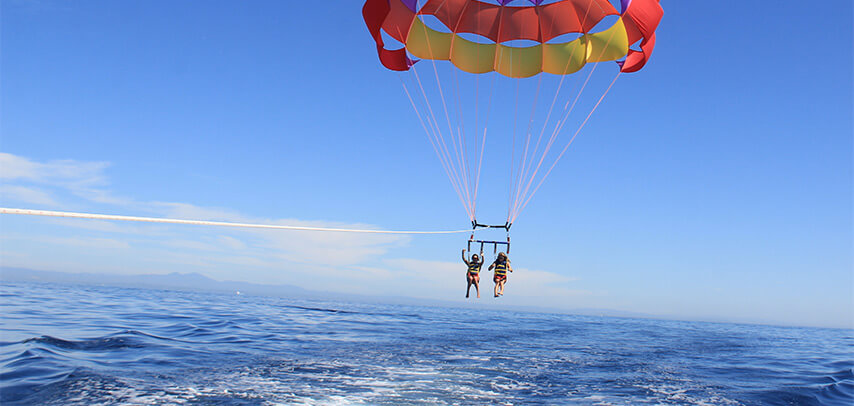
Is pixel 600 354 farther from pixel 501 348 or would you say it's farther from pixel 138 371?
pixel 138 371

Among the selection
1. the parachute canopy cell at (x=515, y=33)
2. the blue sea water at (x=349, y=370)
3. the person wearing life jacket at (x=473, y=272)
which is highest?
the parachute canopy cell at (x=515, y=33)

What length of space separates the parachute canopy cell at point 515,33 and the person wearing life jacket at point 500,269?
556 centimetres

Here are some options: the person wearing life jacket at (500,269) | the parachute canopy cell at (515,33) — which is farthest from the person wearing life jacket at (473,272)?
the parachute canopy cell at (515,33)

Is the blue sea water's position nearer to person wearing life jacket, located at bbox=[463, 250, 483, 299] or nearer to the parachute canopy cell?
person wearing life jacket, located at bbox=[463, 250, 483, 299]

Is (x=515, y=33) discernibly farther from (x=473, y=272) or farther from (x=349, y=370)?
(x=349, y=370)

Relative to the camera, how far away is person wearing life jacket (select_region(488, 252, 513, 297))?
1210 centimetres

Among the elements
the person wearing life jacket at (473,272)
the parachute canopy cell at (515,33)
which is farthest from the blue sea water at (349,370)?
the parachute canopy cell at (515,33)

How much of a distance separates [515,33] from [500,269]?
6469 millimetres

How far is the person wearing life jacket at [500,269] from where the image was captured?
476 inches

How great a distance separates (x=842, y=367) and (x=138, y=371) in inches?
779

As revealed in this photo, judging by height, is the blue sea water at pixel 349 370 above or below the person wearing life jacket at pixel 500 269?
below

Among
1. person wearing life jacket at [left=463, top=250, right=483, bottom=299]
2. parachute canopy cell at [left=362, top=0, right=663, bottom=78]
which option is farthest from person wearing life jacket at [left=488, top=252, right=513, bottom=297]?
parachute canopy cell at [left=362, top=0, right=663, bottom=78]

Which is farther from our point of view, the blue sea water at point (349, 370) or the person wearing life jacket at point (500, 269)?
the person wearing life jacket at point (500, 269)

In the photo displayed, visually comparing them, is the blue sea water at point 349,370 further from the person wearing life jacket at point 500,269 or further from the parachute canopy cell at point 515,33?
the parachute canopy cell at point 515,33
